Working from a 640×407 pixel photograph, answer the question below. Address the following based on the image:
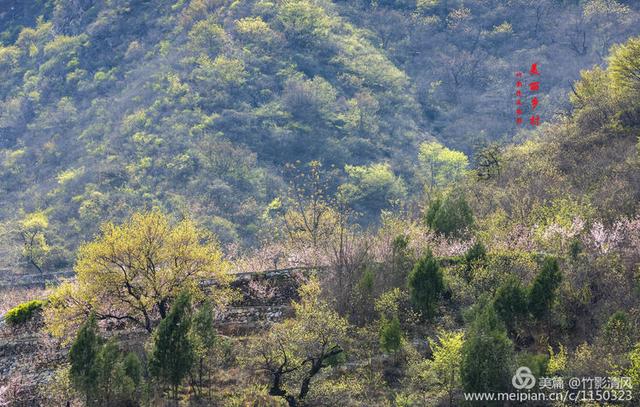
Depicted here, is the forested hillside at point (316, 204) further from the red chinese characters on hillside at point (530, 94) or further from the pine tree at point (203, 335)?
the red chinese characters on hillside at point (530, 94)

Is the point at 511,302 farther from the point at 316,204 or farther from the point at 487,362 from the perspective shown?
the point at 316,204

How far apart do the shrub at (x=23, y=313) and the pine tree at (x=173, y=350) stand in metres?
13.6

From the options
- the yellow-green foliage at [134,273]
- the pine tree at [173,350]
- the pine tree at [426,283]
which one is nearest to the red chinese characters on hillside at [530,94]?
the pine tree at [426,283]

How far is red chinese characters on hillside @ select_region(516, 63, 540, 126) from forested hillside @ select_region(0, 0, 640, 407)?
1.04 metres

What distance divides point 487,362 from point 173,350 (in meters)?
11.1

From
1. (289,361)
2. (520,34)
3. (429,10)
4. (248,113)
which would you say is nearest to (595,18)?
(520,34)

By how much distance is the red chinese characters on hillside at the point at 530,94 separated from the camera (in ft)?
332

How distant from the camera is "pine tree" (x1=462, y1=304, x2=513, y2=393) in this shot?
27.8 m

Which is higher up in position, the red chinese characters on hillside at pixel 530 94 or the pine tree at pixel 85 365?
the red chinese characters on hillside at pixel 530 94

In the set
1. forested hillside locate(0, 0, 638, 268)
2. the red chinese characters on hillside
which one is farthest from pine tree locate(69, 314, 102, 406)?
the red chinese characters on hillside

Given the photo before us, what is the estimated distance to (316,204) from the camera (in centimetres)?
5944

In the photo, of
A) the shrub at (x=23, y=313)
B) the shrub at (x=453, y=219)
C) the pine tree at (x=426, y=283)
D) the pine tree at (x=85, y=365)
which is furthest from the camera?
the shrub at (x=453, y=219)

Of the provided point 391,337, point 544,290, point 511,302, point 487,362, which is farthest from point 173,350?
point 544,290

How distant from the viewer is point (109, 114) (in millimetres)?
102562
